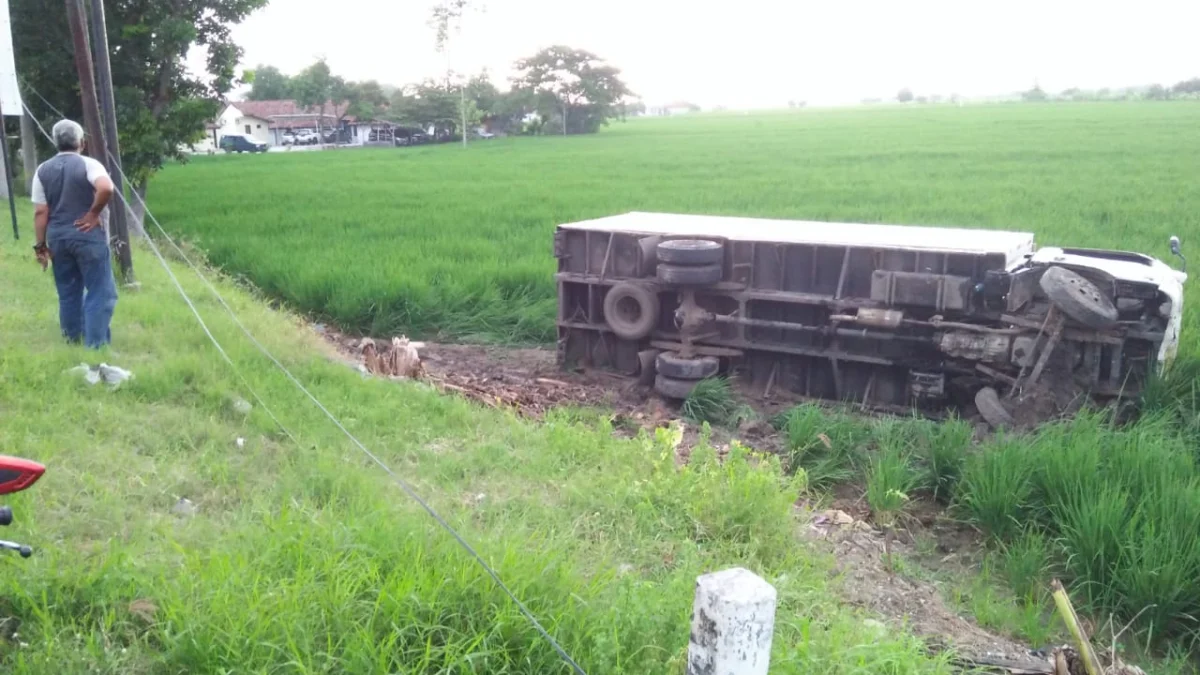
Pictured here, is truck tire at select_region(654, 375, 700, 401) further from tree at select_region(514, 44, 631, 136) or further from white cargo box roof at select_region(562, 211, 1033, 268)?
tree at select_region(514, 44, 631, 136)

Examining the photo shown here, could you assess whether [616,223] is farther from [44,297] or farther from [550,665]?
[550,665]

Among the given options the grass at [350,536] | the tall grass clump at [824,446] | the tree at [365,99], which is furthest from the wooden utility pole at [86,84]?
the tree at [365,99]

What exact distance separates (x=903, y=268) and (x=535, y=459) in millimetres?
3794

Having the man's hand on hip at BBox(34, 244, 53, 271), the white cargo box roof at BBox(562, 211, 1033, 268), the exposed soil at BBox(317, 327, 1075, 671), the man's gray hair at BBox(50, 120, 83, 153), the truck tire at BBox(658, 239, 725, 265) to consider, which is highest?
the man's gray hair at BBox(50, 120, 83, 153)

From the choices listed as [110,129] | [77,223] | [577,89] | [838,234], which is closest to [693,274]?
[838,234]

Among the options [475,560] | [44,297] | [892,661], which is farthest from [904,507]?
[44,297]

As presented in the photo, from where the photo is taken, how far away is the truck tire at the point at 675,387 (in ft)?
28.1

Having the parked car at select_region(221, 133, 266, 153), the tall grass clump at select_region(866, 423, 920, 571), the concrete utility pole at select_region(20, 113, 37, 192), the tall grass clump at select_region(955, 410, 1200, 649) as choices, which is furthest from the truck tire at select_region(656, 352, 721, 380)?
the parked car at select_region(221, 133, 266, 153)

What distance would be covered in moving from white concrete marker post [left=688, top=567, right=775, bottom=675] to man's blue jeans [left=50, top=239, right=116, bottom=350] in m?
5.97

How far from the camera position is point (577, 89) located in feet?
236

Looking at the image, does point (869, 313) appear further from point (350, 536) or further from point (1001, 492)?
point (350, 536)

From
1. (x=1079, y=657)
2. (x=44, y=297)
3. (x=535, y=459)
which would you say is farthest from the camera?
(x=44, y=297)

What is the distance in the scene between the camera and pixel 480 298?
11500 millimetres

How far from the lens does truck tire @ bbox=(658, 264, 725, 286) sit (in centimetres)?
852
